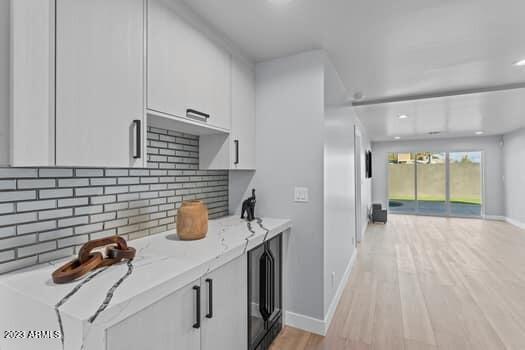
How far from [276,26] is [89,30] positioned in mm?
1234

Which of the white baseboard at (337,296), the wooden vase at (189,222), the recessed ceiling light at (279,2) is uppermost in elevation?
the recessed ceiling light at (279,2)

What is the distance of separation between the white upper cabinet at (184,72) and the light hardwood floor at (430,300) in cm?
186

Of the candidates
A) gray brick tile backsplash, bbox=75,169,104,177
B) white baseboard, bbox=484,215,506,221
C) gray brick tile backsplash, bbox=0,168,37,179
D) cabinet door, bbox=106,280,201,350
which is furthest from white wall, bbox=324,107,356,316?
white baseboard, bbox=484,215,506,221

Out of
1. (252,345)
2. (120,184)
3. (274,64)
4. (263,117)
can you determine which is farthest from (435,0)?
(252,345)

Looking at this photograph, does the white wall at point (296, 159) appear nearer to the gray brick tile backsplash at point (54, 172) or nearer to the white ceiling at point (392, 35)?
the white ceiling at point (392, 35)

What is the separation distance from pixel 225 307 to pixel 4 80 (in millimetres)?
1361

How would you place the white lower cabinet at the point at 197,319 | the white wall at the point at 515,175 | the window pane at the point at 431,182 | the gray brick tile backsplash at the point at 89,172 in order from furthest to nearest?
the window pane at the point at 431,182
the white wall at the point at 515,175
the gray brick tile backsplash at the point at 89,172
the white lower cabinet at the point at 197,319

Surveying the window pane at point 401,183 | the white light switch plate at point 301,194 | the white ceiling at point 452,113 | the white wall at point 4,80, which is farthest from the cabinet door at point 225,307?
the window pane at point 401,183

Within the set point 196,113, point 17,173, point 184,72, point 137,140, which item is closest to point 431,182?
point 196,113

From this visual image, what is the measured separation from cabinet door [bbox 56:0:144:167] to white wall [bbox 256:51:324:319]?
122cm

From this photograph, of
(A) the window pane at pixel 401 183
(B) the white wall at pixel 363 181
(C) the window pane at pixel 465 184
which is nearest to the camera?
(B) the white wall at pixel 363 181

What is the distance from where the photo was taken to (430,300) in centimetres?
265

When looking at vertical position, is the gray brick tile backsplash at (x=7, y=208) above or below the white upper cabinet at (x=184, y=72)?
below

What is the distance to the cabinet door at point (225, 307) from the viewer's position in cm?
126
